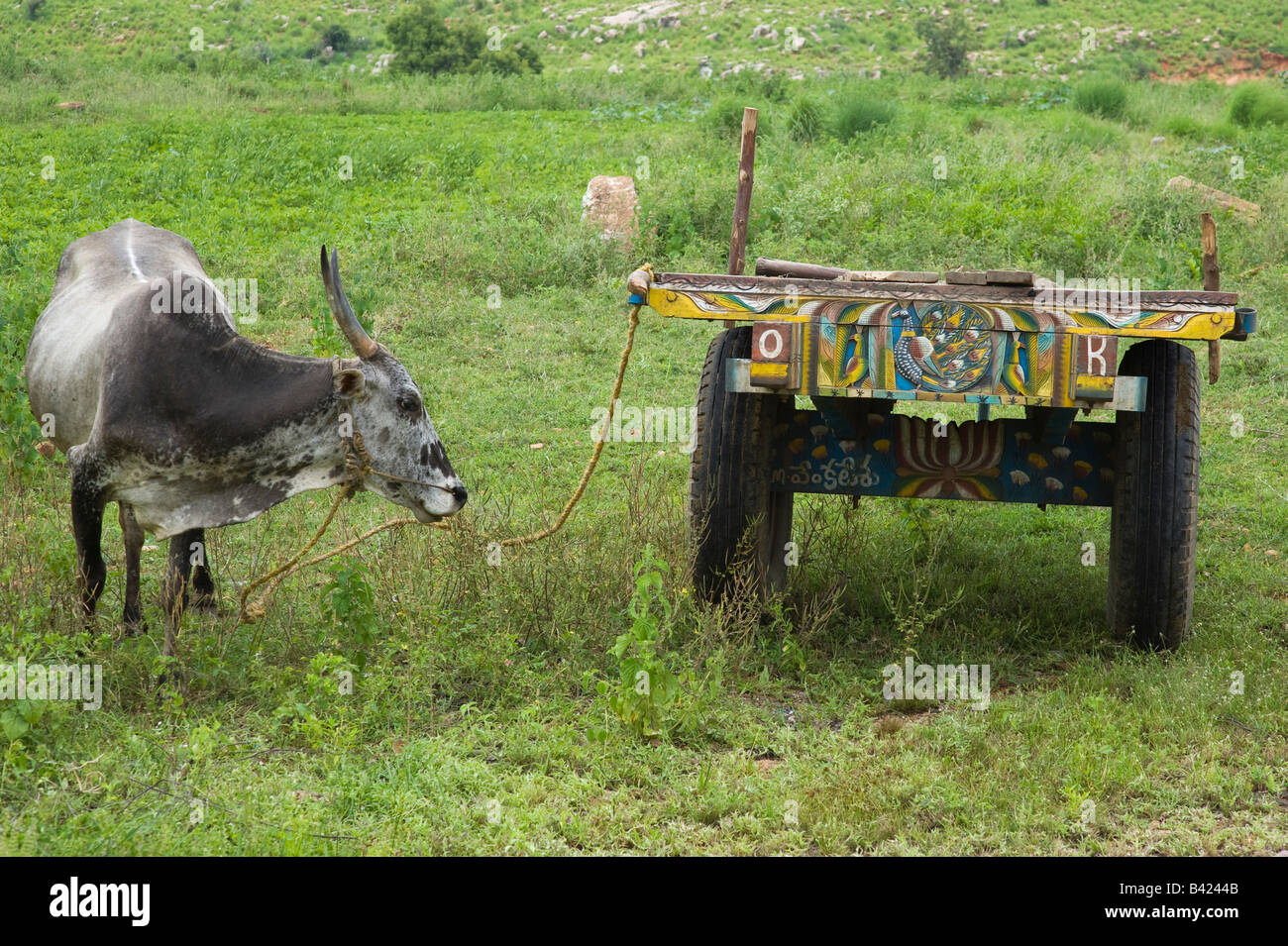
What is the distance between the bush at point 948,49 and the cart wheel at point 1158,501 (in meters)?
26.9

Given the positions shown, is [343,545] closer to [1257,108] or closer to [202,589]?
[202,589]

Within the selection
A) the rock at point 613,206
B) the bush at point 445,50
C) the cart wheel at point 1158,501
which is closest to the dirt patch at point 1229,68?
the bush at point 445,50

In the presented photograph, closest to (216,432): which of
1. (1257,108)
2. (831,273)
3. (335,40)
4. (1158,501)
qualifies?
(831,273)

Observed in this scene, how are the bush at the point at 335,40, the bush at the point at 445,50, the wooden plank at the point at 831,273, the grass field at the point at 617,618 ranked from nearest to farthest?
1. the grass field at the point at 617,618
2. the wooden plank at the point at 831,273
3. the bush at the point at 445,50
4. the bush at the point at 335,40

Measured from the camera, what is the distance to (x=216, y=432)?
4551 millimetres

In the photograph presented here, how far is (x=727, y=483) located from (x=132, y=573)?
2.26 m

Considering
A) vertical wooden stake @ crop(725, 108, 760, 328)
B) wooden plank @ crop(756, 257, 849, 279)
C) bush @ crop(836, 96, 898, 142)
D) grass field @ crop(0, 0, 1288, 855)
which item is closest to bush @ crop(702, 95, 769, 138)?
bush @ crop(836, 96, 898, 142)

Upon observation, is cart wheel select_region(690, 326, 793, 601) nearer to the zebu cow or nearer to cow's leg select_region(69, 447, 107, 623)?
the zebu cow

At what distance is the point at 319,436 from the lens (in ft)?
15.2

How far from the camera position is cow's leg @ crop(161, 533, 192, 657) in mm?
4551

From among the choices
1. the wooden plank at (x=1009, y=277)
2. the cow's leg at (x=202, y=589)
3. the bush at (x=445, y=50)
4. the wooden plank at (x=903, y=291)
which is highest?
Result: the bush at (x=445, y=50)

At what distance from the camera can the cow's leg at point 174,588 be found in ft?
14.9

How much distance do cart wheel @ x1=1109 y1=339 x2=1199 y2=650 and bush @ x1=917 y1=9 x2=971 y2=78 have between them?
26867mm

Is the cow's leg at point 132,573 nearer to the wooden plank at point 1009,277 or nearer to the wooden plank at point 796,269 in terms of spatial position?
the wooden plank at point 796,269
